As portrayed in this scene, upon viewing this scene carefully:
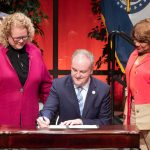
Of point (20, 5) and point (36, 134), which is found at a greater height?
point (20, 5)

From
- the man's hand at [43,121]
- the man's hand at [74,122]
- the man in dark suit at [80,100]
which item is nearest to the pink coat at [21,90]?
the man in dark suit at [80,100]

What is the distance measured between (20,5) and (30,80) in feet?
12.9

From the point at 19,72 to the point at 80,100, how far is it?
61cm

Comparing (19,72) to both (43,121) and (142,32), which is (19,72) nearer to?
(43,121)

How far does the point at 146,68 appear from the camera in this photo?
379 cm

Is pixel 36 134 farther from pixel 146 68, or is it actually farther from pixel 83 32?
pixel 83 32

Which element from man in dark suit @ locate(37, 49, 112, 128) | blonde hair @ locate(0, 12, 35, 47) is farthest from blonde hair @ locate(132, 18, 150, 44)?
blonde hair @ locate(0, 12, 35, 47)

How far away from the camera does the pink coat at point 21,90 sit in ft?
13.3

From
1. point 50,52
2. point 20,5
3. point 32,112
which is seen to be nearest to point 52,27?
point 50,52

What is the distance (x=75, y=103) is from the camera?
370 centimetres

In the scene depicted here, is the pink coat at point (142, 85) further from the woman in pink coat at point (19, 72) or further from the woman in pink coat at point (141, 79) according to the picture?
the woman in pink coat at point (19, 72)

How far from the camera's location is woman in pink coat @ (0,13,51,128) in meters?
4.05

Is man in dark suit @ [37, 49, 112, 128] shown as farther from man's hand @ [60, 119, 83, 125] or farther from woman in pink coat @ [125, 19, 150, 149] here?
woman in pink coat @ [125, 19, 150, 149]

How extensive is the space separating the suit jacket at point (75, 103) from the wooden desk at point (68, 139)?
2.65ft
